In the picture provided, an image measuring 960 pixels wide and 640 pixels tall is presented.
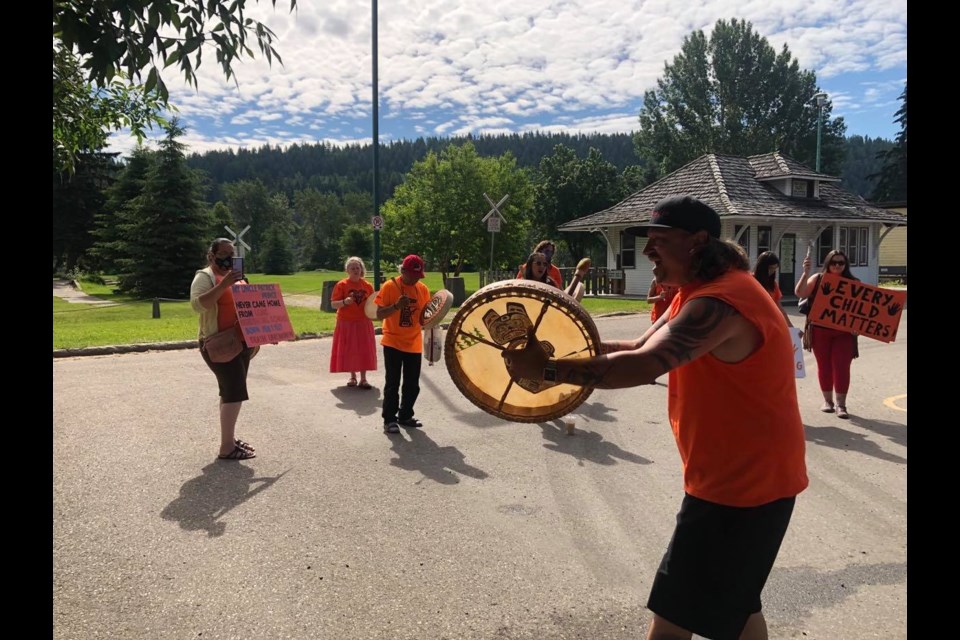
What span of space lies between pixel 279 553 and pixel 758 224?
26.1 m

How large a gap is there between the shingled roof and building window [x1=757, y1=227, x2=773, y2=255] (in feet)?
3.09

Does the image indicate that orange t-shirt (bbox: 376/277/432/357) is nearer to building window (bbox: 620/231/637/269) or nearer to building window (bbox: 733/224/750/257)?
building window (bbox: 733/224/750/257)

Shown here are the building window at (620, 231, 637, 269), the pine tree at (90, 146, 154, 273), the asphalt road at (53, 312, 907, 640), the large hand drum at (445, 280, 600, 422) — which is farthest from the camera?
the pine tree at (90, 146, 154, 273)

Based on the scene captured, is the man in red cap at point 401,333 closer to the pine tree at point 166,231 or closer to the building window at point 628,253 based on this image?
the building window at point 628,253

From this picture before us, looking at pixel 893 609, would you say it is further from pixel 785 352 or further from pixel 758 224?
pixel 758 224

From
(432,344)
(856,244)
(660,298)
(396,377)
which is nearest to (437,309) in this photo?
(432,344)

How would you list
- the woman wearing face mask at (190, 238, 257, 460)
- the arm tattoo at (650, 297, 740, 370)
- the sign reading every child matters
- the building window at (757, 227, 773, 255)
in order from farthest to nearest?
the building window at (757, 227, 773, 255), the sign reading every child matters, the woman wearing face mask at (190, 238, 257, 460), the arm tattoo at (650, 297, 740, 370)

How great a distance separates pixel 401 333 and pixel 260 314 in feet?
4.92

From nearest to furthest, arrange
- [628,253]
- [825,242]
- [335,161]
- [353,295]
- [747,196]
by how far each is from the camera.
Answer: [353,295], [747,196], [628,253], [825,242], [335,161]

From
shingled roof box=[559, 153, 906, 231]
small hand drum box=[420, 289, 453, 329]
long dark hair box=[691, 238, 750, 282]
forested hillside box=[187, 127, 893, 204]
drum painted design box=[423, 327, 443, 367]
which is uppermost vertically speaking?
forested hillside box=[187, 127, 893, 204]

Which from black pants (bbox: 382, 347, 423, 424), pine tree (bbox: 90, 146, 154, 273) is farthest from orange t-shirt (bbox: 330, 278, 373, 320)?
pine tree (bbox: 90, 146, 154, 273)

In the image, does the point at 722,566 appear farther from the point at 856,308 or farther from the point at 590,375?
the point at 856,308

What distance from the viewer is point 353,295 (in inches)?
349

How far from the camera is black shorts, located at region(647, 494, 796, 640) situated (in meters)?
2.39
